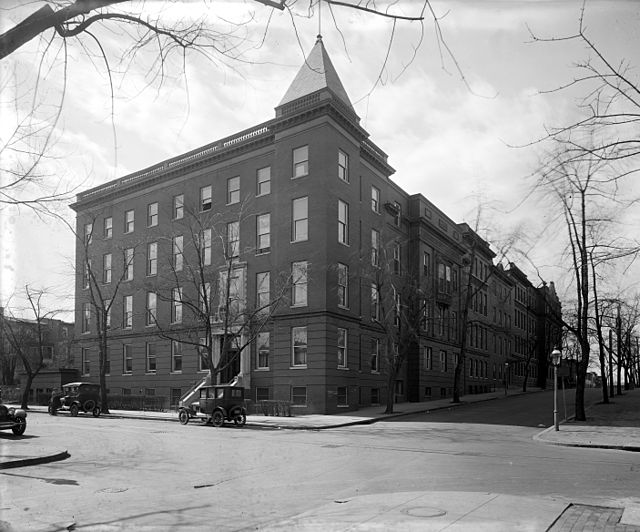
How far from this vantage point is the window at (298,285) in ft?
117

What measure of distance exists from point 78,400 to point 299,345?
1257cm

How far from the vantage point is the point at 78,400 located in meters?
34.9

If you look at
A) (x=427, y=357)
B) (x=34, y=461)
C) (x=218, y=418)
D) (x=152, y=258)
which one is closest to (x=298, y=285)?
(x=218, y=418)

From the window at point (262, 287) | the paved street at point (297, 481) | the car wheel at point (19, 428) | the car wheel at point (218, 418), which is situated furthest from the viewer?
the window at point (262, 287)

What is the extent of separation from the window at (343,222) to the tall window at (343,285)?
1.59 metres

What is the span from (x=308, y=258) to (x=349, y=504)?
2720 centimetres

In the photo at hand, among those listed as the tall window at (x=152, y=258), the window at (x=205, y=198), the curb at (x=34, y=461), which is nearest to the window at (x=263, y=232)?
the window at (x=205, y=198)

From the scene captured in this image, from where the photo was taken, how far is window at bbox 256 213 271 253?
38.4 meters

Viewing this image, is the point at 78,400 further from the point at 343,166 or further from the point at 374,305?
the point at 343,166

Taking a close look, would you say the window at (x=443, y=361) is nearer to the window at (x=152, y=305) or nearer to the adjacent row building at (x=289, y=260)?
the adjacent row building at (x=289, y=260)

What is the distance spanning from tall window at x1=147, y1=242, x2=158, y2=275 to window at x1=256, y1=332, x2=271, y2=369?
39.1 feet

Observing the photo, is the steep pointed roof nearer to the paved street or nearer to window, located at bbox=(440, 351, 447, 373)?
the paved street

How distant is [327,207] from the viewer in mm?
35625

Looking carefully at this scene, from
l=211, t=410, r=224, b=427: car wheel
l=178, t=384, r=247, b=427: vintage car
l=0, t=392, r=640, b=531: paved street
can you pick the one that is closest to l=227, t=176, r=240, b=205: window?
l=178, t=384, r=247, b=427: vintage car
